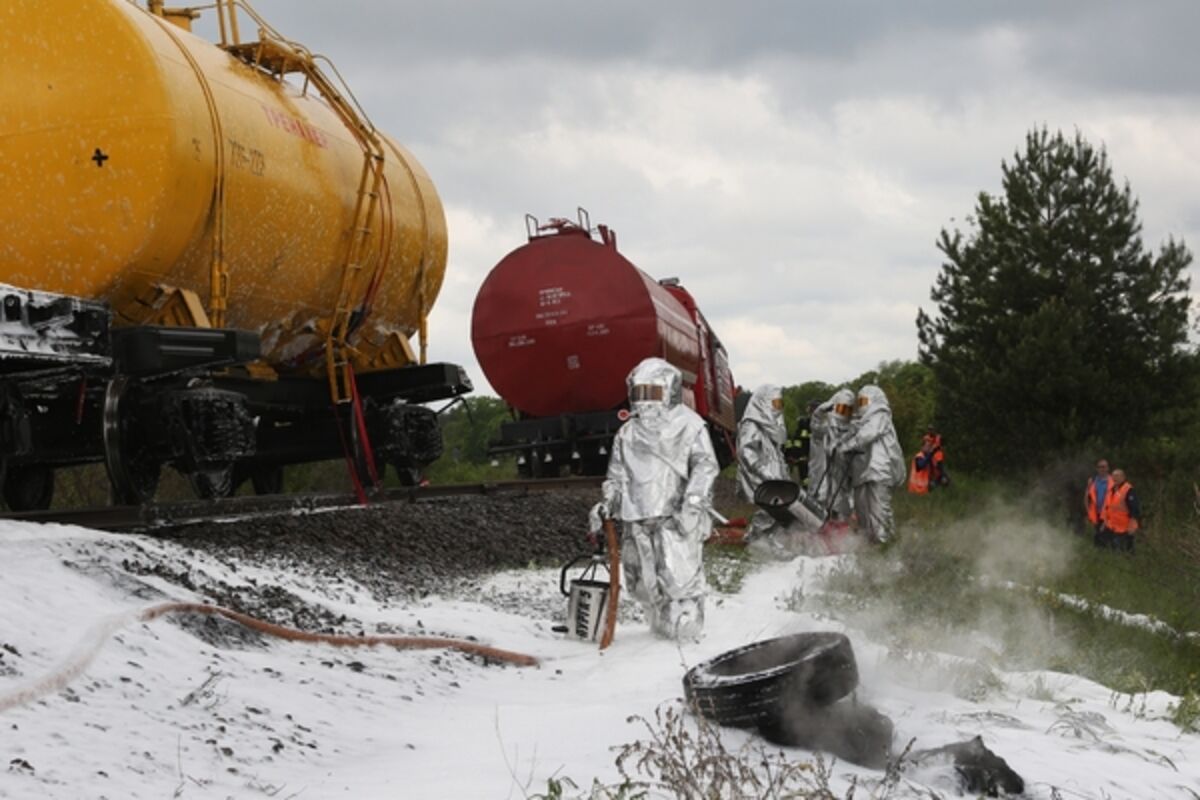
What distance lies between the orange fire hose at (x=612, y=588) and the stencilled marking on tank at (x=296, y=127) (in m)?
4.36

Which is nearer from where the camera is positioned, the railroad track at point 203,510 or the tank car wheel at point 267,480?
the railroad track at point 203,510

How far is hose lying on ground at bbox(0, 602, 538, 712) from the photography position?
468cm

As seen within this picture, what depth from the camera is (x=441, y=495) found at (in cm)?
1297

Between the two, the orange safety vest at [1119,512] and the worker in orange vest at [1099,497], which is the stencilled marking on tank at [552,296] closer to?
the worker in orange vest at [1099,497]

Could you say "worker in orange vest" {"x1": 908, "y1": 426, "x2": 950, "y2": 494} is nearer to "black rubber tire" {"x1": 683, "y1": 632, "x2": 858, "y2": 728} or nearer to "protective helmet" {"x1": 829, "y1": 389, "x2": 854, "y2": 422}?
"protective helmet" {"x1": 829, "y1": 389, "x2": 854, "y2": 422}

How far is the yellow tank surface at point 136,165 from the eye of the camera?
28.2ft

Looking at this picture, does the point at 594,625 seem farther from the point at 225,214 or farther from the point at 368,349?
the point at 368,349

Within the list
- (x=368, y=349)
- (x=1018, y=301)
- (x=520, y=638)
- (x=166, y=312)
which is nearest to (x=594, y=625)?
(x=520, y=638)

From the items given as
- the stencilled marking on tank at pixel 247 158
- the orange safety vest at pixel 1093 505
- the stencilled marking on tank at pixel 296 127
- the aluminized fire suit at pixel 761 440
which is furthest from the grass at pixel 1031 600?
the stencilled marking on tank at pixel 296 127

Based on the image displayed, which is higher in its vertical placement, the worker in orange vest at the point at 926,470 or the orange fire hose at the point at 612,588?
the worker in orange vest at the point at 926,470

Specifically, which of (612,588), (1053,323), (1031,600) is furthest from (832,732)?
(1053,323)

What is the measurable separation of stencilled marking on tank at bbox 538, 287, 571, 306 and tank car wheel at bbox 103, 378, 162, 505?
7688 millimetres

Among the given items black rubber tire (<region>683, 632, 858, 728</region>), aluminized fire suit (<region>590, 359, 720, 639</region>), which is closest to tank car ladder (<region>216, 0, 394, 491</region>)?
aluminized fire suit (<region>590, 359, 720, 639</region>)

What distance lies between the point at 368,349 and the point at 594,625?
5.58 metres
